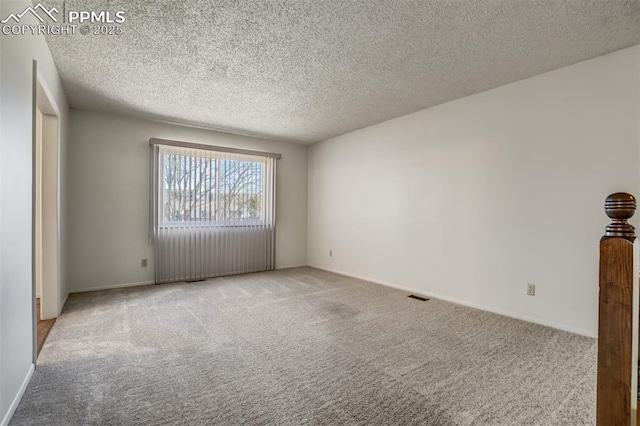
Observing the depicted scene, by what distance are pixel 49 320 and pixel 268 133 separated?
380 centimetres

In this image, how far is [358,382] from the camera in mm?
1956

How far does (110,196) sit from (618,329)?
204 inches

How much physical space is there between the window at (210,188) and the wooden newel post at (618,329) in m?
4.88

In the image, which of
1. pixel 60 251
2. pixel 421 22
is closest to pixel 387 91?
pixel 421 22

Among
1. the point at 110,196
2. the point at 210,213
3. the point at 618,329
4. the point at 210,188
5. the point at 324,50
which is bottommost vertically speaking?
the point at 618,329

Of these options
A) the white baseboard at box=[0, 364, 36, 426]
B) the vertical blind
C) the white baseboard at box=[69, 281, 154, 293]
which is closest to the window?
the vertical blind

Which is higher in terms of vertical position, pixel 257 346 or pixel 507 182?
pixel 507 182

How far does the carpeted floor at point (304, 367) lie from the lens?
1.66m

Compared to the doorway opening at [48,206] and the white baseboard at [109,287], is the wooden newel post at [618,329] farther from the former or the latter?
the white baseboard at [109,287]

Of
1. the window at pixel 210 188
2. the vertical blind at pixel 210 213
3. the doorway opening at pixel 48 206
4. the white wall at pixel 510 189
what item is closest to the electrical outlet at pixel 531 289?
the white wall at pixel 510 189

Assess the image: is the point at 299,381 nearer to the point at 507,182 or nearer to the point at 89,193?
the point at 507,182

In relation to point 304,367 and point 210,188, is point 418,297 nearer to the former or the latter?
point 304,367

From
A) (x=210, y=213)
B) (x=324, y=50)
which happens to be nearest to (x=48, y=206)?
(x=210, y=213)

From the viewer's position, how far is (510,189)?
3.24 metres
